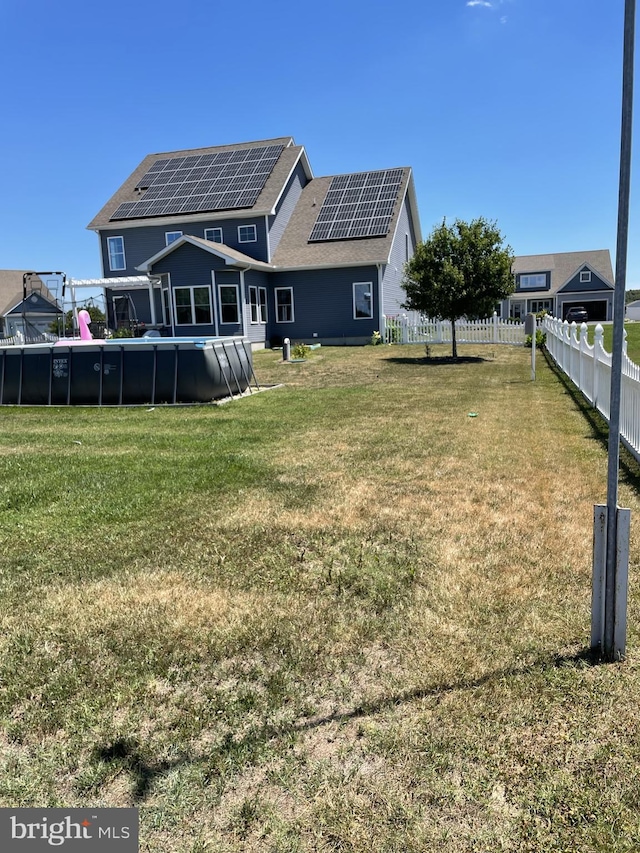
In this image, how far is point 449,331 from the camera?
85.8 ft

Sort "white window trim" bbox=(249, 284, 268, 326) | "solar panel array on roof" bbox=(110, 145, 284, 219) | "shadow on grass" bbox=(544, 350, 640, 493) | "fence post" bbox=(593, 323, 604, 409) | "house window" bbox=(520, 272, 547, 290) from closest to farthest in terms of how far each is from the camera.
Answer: "shadow on grass" bbox=(544, 350, 640, 493)
"fence post" bbox=(593, 323, 604, 409)
"white window trim" bbox=(249, 284, 268, 326)
"solar panel array on roof" bbox=(110, 145, 284, 219)
"house window" bbox=(520, 272, 547, 290)

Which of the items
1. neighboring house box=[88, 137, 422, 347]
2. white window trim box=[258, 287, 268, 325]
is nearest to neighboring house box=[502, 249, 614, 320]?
neighboring house box=[88, 137, 422, 347]

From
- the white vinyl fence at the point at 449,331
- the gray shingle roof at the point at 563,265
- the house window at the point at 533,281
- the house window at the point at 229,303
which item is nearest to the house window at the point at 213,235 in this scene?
the house window at the point at 229,303

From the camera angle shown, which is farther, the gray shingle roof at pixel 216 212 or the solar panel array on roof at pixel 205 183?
the solar panel array on roof at pixel 205 183

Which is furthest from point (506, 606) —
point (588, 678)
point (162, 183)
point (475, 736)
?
point (162, 183)

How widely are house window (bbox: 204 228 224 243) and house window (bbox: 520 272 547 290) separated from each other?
35548mm

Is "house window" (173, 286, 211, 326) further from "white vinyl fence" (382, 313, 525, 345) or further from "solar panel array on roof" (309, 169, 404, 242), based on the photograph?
"white vinyl fence" (382, 313, 525, 345)

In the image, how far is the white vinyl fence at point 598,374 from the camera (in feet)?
22.6

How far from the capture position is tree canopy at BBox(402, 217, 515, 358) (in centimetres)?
2016

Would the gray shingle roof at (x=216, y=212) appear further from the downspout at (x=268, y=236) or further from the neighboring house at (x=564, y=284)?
the neighboring house at (x=564, y=284)

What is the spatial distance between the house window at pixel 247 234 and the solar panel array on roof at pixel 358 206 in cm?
264

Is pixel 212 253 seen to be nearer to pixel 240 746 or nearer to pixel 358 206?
pixel 358 206

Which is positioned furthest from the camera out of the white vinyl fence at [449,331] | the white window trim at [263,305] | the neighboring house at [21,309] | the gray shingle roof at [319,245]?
the neighboring house at [21,309]

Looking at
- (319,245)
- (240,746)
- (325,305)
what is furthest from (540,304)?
(240,746)
